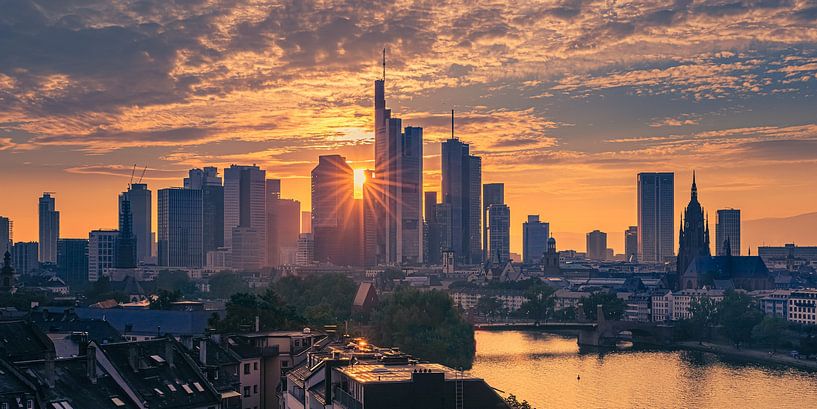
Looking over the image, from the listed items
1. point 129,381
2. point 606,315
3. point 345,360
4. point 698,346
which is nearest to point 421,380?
point 345,360

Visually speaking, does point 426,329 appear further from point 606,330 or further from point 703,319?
point 703,319

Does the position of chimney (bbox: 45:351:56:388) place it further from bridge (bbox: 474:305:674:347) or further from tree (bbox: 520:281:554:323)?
tree (bbox: 520:281:554:323)

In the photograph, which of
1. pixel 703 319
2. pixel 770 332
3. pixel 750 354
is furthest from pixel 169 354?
pixel 703 319

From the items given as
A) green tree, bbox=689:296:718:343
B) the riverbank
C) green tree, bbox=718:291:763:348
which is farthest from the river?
green tree, bbox=689:296:718:343

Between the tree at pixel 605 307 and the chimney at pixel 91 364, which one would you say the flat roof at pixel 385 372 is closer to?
the chimney at pixel 91 364

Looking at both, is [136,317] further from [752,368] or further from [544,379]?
[752,368]

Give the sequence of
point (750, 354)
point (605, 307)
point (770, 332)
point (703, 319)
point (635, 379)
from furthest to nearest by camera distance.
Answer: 1. point (605, 307)
2. point (703, 319)
3. point (770, 332)
4. point (750, 354)
5. point (635, 379)

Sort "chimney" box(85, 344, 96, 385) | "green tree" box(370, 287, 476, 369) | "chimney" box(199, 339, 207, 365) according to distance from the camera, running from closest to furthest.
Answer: "chimney" box(85, 344, 96, 385)
"chimney" box(199, 339, 207, 365)
"green tree" box(370, 287, 476, 369)

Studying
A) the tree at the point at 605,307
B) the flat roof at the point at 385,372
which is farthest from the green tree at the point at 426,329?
the tree at the point at 605,307
